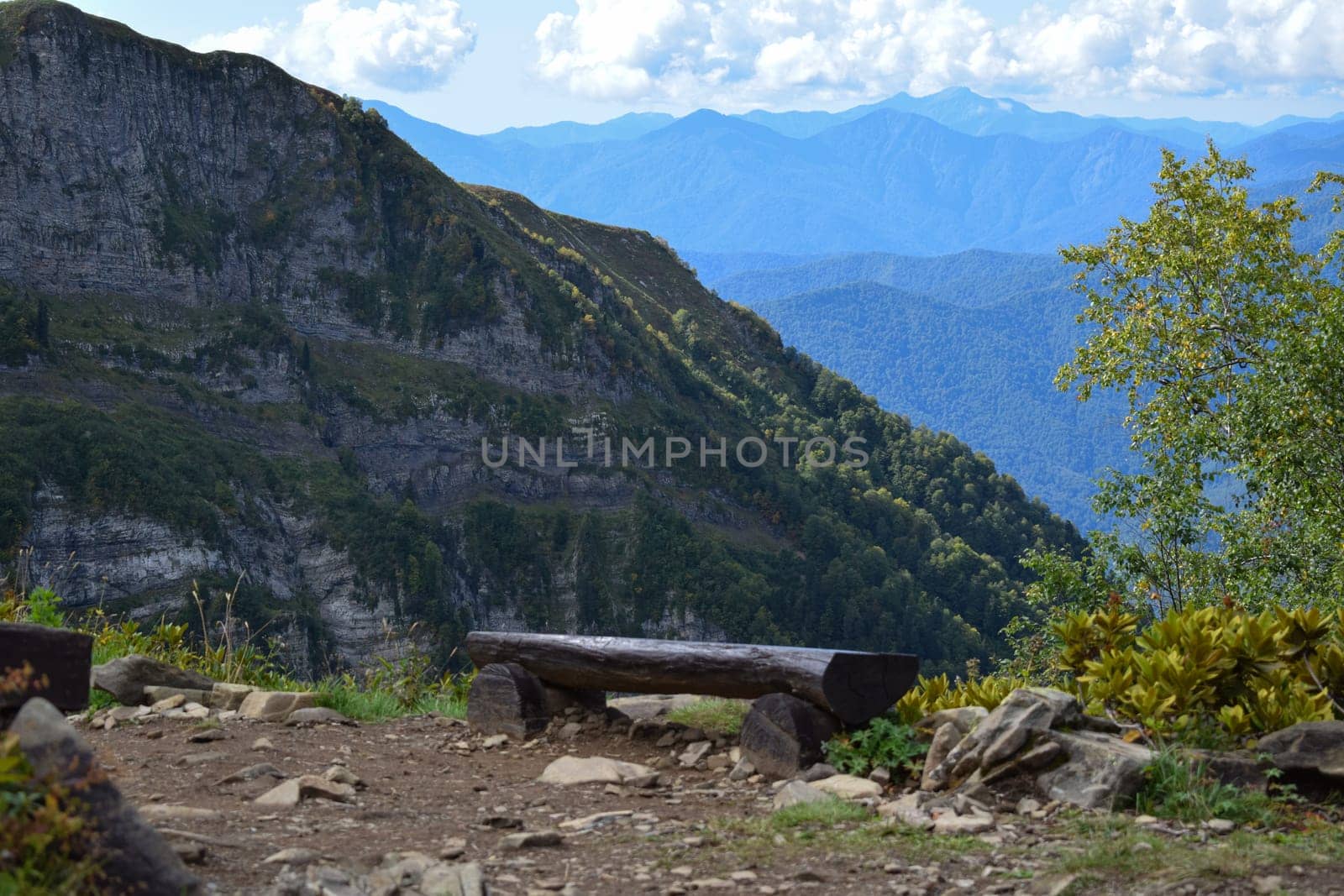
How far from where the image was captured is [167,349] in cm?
10250

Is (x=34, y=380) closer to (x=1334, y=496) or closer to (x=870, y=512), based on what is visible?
(x=870, y=512)

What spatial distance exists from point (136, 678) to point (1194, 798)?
789cm

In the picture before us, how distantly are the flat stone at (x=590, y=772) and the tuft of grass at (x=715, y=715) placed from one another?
1.08 metres

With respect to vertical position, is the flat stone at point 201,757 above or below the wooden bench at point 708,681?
below

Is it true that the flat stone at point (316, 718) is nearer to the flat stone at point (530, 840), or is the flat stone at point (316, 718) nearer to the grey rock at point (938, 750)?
the flat stone at point (530, 840)

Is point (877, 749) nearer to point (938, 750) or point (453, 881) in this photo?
point (938, 750)

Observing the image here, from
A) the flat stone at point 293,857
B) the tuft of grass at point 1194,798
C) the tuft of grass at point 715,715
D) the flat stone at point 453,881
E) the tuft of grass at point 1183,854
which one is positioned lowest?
the tuft of grass at point 715,715

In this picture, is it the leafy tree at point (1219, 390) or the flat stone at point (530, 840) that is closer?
the flat stone at point (530, 840)

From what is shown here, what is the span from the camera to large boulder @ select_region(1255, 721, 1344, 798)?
21.1 feet

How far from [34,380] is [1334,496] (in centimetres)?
9155

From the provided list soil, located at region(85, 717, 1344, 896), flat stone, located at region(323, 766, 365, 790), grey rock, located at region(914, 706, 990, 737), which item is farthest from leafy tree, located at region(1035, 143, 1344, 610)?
flat stone, located at region(323, 766, 365, 790)

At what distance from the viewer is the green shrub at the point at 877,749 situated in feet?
24.8

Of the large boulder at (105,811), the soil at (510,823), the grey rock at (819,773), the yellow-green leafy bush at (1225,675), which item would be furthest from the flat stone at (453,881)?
the yellow-green leafy bush at (1225,675)

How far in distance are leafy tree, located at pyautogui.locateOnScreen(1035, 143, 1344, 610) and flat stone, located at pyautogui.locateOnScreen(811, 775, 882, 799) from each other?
13.5ft
